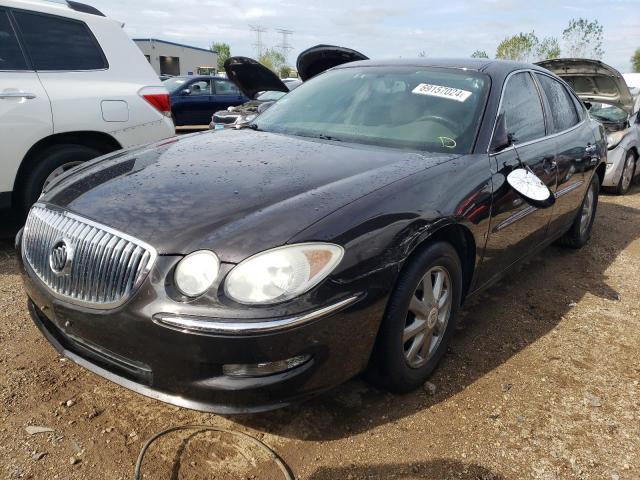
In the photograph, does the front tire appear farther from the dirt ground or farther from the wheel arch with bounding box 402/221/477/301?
the dirt ground

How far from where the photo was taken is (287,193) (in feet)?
6.77

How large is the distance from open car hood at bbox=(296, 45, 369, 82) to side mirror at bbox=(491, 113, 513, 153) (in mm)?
1535

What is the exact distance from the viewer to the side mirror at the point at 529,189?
8.60ft

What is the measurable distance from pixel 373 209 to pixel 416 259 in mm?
306

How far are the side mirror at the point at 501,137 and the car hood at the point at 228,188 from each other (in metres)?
0.36

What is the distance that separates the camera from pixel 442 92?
2959 mm

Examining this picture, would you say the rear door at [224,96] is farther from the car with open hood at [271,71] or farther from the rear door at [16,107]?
the rear door at [16,107]

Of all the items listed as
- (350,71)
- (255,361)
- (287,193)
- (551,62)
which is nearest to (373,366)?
(255,361)

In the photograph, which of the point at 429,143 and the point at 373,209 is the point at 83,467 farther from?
the point at 429,143

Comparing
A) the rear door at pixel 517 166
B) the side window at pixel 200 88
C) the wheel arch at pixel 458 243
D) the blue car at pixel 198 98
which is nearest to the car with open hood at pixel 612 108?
the rear door at pixel 517 166

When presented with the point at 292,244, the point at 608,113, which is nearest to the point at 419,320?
the point at 292,244

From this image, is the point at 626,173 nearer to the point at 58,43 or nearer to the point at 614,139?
the point at 614,139

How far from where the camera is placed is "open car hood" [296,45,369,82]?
4.13m

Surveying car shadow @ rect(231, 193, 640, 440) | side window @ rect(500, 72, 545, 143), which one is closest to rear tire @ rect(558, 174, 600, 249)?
car shadow @ rect(231, 193, 640, 440)
